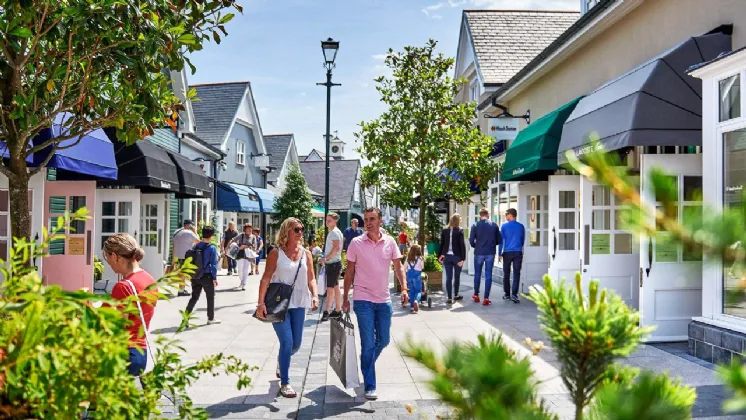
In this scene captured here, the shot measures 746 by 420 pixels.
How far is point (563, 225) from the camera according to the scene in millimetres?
12320

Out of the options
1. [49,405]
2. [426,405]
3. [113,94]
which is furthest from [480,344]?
[113,94]

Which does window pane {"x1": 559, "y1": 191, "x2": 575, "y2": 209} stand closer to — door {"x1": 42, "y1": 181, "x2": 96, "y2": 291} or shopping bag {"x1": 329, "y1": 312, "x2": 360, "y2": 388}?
shopping bag {"x1": 329, "y1": 312, "x2": 360, "y2": 388}

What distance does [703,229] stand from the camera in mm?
883

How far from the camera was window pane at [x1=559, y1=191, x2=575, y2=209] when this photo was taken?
480 inches

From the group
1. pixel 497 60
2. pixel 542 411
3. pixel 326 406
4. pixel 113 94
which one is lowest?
pixel 326 406

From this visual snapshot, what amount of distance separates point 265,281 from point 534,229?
33.3 ft

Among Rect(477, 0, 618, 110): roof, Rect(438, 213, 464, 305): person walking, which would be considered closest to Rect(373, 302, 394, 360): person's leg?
Rect(438, 213, 464, 305): person walking

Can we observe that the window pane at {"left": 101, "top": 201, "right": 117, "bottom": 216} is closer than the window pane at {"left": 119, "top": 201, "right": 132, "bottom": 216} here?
No

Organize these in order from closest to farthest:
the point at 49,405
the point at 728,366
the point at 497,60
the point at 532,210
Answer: the point at 728,366 < the point at 49,405 < the point at 532,210 < the point at 497,60

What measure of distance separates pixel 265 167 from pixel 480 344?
33905mm

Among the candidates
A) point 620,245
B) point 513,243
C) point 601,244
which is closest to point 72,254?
point 513,243

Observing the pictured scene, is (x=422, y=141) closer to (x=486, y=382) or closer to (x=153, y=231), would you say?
(x=153, y=231)

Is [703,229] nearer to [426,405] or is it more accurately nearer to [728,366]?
[728,366]

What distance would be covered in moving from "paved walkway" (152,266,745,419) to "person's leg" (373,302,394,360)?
0.23 meters
